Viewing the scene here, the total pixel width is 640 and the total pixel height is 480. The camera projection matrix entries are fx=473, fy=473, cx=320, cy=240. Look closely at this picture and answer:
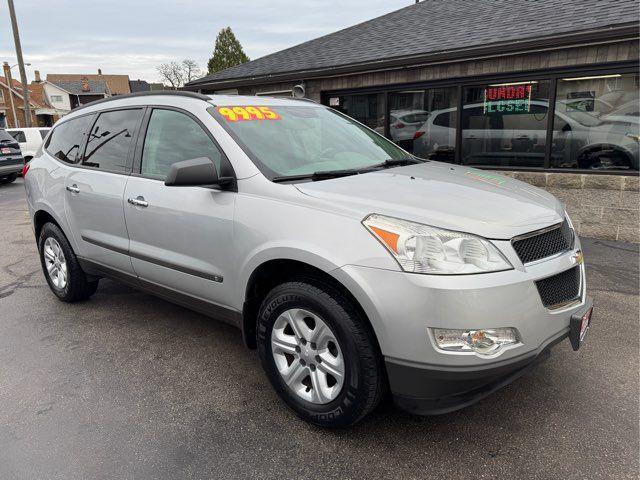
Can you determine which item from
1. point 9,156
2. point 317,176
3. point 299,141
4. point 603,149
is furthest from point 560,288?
point 9,156

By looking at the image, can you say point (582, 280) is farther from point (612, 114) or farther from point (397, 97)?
point (397, 97)

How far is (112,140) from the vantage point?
3.77m

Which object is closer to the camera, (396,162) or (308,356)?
(308,356)

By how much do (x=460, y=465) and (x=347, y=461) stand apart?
54cm

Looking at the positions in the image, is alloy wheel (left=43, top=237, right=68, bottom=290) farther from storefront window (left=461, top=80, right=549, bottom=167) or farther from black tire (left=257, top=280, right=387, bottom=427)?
storefront window (left=461, top=80, right=549, bottom=167)

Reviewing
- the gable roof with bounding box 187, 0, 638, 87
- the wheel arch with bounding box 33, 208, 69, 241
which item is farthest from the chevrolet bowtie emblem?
the gable roof with bounding box 187, 0, 638, 87

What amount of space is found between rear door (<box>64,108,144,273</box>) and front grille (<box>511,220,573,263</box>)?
106 inches

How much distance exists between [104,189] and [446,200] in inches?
102

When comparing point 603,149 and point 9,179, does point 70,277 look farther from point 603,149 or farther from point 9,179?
point 9,179

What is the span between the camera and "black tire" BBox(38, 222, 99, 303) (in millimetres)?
4215

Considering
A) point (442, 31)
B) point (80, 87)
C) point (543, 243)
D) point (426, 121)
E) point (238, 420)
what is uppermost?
point (80, 87)

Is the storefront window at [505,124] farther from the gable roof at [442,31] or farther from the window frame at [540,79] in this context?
the gable roof at [442,31]

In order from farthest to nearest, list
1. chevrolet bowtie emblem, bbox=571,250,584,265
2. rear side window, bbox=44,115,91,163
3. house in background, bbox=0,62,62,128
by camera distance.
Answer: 1. house in background, bbox=0,62,62,128
2. rear side window, bbox=44,115,91,163
3. chevrolet bowtie emblem, bbox=571,250,584,265

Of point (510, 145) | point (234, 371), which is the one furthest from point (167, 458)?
point (510, 145)
